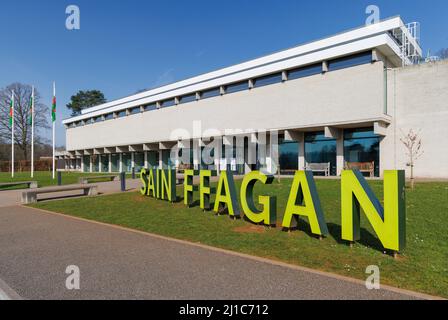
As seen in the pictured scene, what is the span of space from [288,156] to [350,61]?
9.42 metres

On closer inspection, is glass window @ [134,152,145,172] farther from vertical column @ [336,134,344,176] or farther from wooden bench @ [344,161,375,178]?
wooden bench @ [344,161,375,178]

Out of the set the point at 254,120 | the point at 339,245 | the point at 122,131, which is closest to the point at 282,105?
the point at 254,120

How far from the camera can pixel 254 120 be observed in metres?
27.8

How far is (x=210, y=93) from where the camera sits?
32625 millimetres

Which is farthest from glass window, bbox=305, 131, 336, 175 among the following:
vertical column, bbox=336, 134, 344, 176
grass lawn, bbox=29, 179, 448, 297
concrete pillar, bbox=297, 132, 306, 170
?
grass lawn, bbox=29, 179, 448, 297

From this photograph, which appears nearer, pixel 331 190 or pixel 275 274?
pixel 275 274

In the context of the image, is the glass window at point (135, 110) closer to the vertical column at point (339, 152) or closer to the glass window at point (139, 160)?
the glass window at point (139, 160)

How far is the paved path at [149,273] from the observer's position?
12.7 feet

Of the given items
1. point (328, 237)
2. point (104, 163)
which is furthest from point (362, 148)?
point (104, 163)

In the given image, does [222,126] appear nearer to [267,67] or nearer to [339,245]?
[267,67]

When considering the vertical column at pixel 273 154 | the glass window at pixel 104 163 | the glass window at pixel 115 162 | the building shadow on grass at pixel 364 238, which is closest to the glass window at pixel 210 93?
the vertical column at pixel 273 154

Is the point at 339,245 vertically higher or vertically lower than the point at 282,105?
lower

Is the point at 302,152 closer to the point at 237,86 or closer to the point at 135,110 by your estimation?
the point at 237,86
